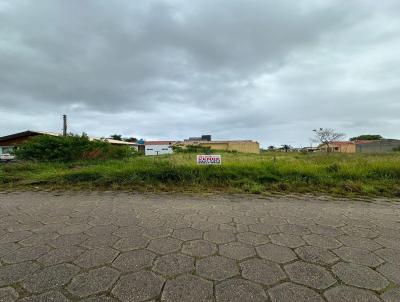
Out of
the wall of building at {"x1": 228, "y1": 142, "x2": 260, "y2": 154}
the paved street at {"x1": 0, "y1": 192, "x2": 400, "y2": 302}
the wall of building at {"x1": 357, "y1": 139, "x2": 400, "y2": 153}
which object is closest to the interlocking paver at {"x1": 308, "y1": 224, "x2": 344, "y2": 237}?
the paved street at {"x1": 0, "y1": 192, "x2": 400, "y2": 302}

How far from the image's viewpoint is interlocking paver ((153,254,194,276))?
5.94ft

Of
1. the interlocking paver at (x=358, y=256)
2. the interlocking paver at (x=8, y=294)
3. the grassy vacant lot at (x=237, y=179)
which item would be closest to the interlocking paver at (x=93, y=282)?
the interlocking paver at (x=8, y=294)

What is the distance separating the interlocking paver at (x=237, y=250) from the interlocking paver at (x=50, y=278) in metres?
1.29

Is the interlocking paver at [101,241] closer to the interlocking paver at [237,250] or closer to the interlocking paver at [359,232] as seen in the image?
the interlocking paver at [237,250]

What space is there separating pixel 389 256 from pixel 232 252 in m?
1.44

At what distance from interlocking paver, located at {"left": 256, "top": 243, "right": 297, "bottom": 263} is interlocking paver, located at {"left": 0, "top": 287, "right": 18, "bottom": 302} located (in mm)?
1910

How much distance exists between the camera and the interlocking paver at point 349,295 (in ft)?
4.83

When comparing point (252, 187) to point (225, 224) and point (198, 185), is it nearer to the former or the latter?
point (198, 185)

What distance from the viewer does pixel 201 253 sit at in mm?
2117

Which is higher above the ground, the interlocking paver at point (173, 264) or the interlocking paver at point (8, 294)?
the interlocking paver at point (173, 264)

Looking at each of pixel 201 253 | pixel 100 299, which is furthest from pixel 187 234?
pixel 100 299

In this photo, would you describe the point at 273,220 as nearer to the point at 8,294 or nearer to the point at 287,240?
the point at 287,240

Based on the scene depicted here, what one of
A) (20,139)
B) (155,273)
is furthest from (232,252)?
(20,139)

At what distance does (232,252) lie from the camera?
214 centimetres
